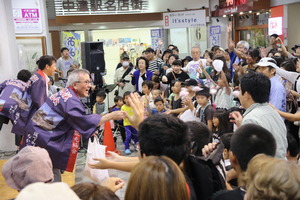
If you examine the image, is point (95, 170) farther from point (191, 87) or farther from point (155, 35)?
point (155, 35)

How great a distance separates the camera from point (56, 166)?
344 cm

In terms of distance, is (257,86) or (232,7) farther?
(232,7)

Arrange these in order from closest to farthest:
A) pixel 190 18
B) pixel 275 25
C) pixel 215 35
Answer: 1. pixel 275 25
2. pixel 190 18
3. pixel 215 35

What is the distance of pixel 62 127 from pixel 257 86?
1844 mm

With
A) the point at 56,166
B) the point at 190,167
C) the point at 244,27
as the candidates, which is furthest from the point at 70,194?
the point at 244,27

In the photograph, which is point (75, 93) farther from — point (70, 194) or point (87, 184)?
point (70, 194)

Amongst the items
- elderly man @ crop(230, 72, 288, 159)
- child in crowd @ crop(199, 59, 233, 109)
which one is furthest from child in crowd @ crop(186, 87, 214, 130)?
elderly man @ crop(230, 72, 288, 159)

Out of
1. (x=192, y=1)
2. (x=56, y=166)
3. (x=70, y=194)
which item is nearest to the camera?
(x=70, y=194)

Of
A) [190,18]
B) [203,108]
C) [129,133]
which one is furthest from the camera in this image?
[190,18]

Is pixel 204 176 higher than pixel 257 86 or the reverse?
the reverse

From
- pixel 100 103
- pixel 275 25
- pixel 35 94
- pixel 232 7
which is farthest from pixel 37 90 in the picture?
pixel 232 7

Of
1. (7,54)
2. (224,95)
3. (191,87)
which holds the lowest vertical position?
(224,95)

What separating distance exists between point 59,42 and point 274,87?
10.9m

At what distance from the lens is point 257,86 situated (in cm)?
261
